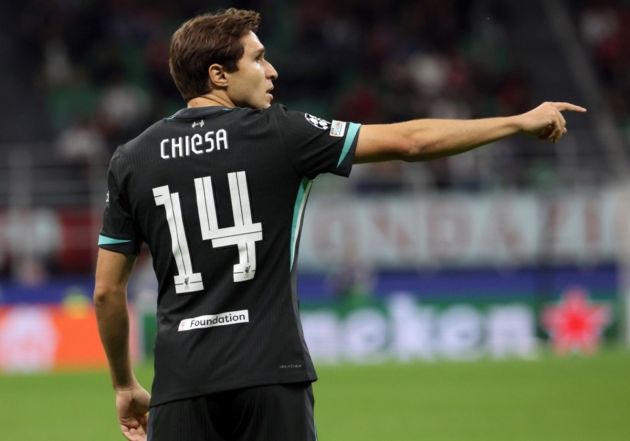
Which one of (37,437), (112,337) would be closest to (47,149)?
(37,437)

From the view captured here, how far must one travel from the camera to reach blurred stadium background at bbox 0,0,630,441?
13773mm

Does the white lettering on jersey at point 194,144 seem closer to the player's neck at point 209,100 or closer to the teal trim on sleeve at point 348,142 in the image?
the player's neck at point 209,100

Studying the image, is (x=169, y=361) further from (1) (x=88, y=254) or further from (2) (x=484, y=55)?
(2) (x=484, y=55)

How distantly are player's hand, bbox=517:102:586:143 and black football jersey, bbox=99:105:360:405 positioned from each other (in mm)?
484

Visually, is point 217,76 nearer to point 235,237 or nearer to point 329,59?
point 235,237

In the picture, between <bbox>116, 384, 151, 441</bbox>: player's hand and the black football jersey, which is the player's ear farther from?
<bbox>116, 384, 151, 441</bbox>: player's hand

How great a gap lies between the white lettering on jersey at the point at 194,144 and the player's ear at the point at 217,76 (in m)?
0.15

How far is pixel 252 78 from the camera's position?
3885 millimetres

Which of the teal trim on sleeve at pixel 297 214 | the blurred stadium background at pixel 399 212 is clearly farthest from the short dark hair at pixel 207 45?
the blurred stadium background at pixel 399 212

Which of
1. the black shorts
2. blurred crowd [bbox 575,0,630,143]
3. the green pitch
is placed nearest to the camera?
the black shorts

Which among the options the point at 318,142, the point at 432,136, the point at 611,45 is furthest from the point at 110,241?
the point at 611,45

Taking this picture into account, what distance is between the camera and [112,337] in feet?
13.4

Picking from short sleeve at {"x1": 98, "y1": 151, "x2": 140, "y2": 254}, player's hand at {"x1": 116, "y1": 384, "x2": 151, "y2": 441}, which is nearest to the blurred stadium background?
player's hand at {"x1": 116, "y1": 384, "x2": 151, "y2": 441}

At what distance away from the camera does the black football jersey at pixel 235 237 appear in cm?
373
